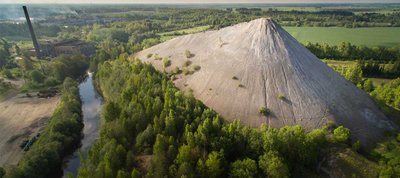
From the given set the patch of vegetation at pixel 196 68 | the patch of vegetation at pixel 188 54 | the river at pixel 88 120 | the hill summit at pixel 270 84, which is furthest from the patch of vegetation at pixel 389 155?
the patch of vegetation at pixel 188 54

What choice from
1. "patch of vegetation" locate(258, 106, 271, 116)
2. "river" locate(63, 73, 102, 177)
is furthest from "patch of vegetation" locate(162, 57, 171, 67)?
"patch of vegetation" locate(258, 106, 271, 116)

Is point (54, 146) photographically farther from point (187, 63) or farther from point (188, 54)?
point (188, 54)

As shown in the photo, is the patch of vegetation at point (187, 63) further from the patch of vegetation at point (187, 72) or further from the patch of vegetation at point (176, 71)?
the patch of vegetation at point (187, 72)

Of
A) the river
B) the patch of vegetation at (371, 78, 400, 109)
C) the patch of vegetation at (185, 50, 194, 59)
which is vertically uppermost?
the patch of vegetation at (185, 50, 194, 59)

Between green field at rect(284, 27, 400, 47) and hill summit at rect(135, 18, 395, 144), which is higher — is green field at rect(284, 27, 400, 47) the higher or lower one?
the lower one

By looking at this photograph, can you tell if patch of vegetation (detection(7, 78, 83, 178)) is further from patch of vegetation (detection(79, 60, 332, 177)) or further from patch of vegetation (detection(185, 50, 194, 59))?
patch of vegetation (detection(185, 50, 194, 59))
